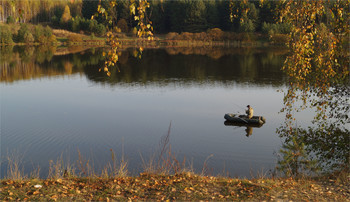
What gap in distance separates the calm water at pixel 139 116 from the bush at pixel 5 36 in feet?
162

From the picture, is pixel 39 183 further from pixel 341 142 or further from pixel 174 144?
pixel 341 142

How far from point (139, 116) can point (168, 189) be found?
15035 millimetres

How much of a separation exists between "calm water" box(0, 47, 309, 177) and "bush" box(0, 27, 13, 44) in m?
49.5

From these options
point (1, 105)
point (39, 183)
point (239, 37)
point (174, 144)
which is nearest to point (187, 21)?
point (239, 37)

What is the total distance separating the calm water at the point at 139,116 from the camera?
613 inches

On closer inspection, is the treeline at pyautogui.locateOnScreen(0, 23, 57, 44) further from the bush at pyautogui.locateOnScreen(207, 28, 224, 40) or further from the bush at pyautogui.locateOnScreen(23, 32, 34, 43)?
the bush at pyautogui.locateOnScreen(207, 28, 224, 40)

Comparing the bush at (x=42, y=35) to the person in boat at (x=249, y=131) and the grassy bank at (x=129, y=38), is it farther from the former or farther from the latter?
the person in boat at (x=249, y=131)

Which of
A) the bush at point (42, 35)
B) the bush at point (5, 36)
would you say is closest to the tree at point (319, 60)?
the bush at point (5, 36)

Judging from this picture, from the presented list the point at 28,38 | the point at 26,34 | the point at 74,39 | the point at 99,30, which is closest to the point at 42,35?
the point at 28,38

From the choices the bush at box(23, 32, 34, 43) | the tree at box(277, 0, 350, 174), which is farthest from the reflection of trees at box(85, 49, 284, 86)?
the bush at box(23, 32, 34, 43)

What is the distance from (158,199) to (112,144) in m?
10.3

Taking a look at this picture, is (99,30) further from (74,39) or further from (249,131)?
(249,131)

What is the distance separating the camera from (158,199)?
718cm

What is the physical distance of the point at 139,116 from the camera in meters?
22.5
